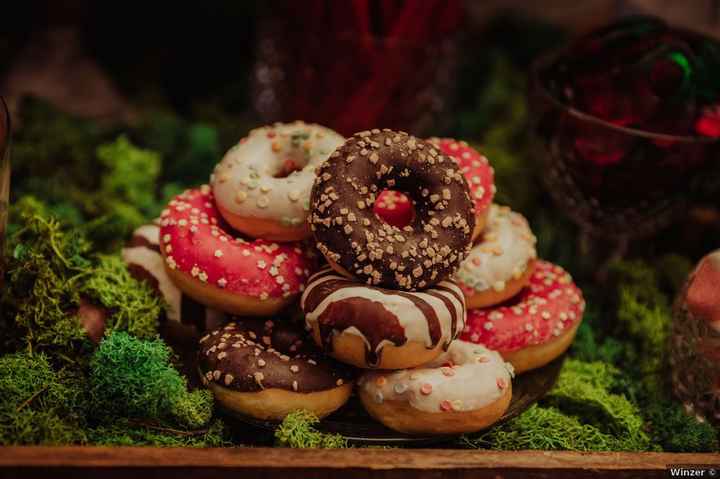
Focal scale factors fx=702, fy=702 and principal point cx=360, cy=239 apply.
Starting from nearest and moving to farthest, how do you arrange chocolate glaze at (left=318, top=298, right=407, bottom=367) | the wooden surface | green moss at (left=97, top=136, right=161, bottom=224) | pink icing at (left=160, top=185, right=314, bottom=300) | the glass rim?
the wooden surface
chocolate glaze at (left=318, top=298, right=407, bottom=367)
pink icing at (left=160, top=185, right=314, bottom=300)
the glass rim
green moss at (left=97, top=136, right=161, bottom=224)

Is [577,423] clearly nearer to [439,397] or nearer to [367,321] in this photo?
[439,397]

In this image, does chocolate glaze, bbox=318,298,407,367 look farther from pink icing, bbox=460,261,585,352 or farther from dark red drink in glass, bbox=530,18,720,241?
dark red drink in glass, bbox=530,18,720,241

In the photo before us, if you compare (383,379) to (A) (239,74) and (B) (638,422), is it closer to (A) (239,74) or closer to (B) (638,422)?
(B) (638,422)

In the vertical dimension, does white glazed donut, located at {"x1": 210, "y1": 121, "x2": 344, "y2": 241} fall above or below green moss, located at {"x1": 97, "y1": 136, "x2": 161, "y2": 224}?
above

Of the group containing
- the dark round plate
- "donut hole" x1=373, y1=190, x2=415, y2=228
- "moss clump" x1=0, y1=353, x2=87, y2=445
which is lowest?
the dark round plate

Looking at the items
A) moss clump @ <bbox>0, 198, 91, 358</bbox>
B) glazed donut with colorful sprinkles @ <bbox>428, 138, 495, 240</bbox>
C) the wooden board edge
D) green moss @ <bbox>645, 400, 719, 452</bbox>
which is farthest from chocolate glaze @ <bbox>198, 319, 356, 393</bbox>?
green moss @ <bbox>645, 400, 719, 452</bbox>

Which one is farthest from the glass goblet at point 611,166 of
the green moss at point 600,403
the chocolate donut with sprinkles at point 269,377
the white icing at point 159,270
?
the white icing at point 159,270

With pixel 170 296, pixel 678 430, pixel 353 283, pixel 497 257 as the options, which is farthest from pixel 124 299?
pixel 678 430

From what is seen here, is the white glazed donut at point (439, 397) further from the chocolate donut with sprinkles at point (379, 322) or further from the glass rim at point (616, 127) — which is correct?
the glass rim at point (616, 127)

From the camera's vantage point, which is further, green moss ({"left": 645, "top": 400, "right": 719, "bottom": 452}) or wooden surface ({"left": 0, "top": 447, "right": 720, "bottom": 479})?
A: green moss ({"left": 645, "top": 400, "right": 719, "bottom": 452})
